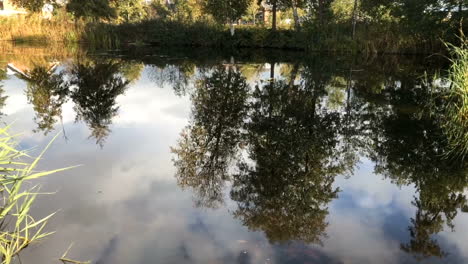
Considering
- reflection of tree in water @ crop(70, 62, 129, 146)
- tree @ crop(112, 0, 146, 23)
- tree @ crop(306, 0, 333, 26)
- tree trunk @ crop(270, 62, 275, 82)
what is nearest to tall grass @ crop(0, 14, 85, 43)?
reflection of tree in water @ crop(70, 62, 129, 146)

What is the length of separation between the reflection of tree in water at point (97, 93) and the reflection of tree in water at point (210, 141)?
5.10 feet

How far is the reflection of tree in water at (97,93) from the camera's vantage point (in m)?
7.21

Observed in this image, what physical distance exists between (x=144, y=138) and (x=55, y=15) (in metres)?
26.9

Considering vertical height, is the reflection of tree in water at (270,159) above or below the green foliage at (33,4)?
below

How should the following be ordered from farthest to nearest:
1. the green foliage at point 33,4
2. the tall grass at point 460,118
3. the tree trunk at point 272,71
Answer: the green foliage at point 33,4 < the tree trunk at point 272,71 < the tall grass at point 460,118

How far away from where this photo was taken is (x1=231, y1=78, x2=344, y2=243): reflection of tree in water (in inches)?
147

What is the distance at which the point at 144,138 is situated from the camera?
6.53 metres

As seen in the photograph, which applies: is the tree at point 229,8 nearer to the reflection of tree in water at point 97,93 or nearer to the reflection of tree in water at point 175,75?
the reflection of tree in water at point 175,75

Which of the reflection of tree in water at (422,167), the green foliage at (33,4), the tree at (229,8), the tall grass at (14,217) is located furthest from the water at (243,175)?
the green foliage at (33,4)

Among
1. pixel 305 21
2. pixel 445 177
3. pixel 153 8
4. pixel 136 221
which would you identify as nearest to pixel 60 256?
pixel 136 221

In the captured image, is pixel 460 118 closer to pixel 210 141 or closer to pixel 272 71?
pixel 210 141

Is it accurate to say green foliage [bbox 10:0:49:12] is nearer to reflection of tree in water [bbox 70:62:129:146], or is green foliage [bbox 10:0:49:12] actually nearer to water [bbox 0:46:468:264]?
reflection of tree in water [bbox 70:62:129:146]

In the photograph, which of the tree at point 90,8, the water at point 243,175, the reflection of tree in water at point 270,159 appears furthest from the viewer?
the tree at point 90,8

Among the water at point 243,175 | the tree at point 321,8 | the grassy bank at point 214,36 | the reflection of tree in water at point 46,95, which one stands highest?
the tree at point 321,8
